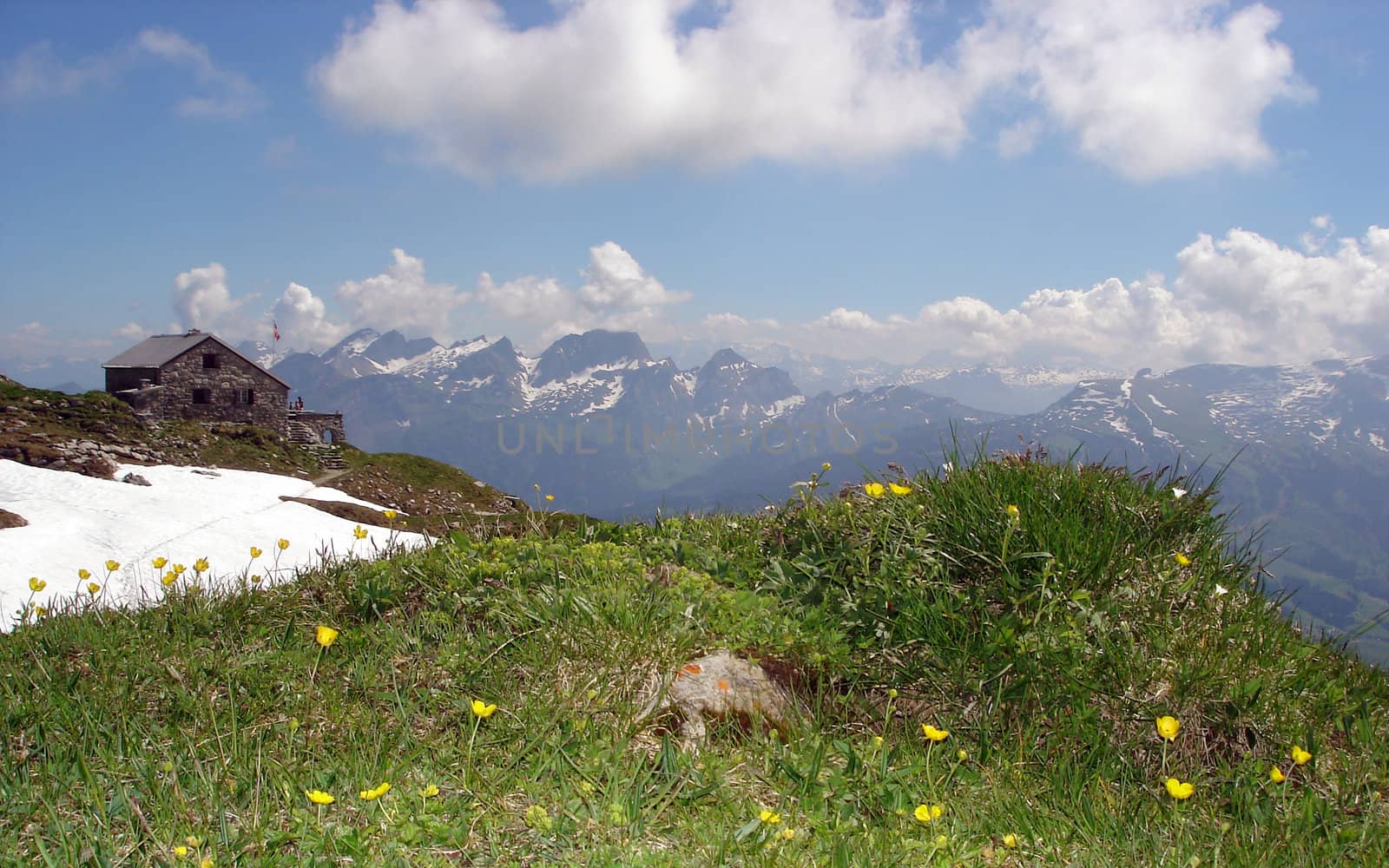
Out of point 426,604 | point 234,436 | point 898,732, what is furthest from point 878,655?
point 234,436

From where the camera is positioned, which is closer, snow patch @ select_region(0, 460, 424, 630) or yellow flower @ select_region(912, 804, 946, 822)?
yellow flower @ select_region(912, 804, 946, 822)

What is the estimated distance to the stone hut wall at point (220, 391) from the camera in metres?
43.3

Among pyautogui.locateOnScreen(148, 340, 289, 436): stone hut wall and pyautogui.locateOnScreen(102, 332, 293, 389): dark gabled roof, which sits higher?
pyautogui.locateOnScreen(102, 332, 293, 389): dark gabled roof

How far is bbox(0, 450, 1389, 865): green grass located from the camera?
2707 millimetres

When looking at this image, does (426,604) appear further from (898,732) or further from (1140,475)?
(1140,475)

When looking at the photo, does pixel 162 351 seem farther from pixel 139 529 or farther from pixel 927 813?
pixel 927 813

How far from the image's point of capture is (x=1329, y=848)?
3.01 m

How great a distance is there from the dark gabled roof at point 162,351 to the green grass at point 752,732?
45202mm

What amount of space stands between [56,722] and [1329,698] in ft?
21.9

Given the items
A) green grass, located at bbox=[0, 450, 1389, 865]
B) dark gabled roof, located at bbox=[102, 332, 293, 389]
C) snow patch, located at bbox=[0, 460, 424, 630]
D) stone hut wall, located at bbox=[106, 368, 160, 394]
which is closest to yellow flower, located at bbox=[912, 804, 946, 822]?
green grass, located at bbox=[0, 450, 1389, 865]

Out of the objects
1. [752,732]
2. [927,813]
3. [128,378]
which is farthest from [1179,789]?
[128,378]

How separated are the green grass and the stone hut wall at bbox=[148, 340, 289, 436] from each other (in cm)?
4619

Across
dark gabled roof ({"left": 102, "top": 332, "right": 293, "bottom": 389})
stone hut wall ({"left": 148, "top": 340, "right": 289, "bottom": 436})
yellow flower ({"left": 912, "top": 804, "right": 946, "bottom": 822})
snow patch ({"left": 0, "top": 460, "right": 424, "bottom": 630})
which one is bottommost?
snow patch ({"left": 0, "top": 460, "right": 424, "bottom": 630})

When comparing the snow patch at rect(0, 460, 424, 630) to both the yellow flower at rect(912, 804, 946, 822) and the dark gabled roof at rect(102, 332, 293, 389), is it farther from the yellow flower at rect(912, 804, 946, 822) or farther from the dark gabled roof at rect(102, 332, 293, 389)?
the dark gabled roof at rect(102, 332, 293, 389)
